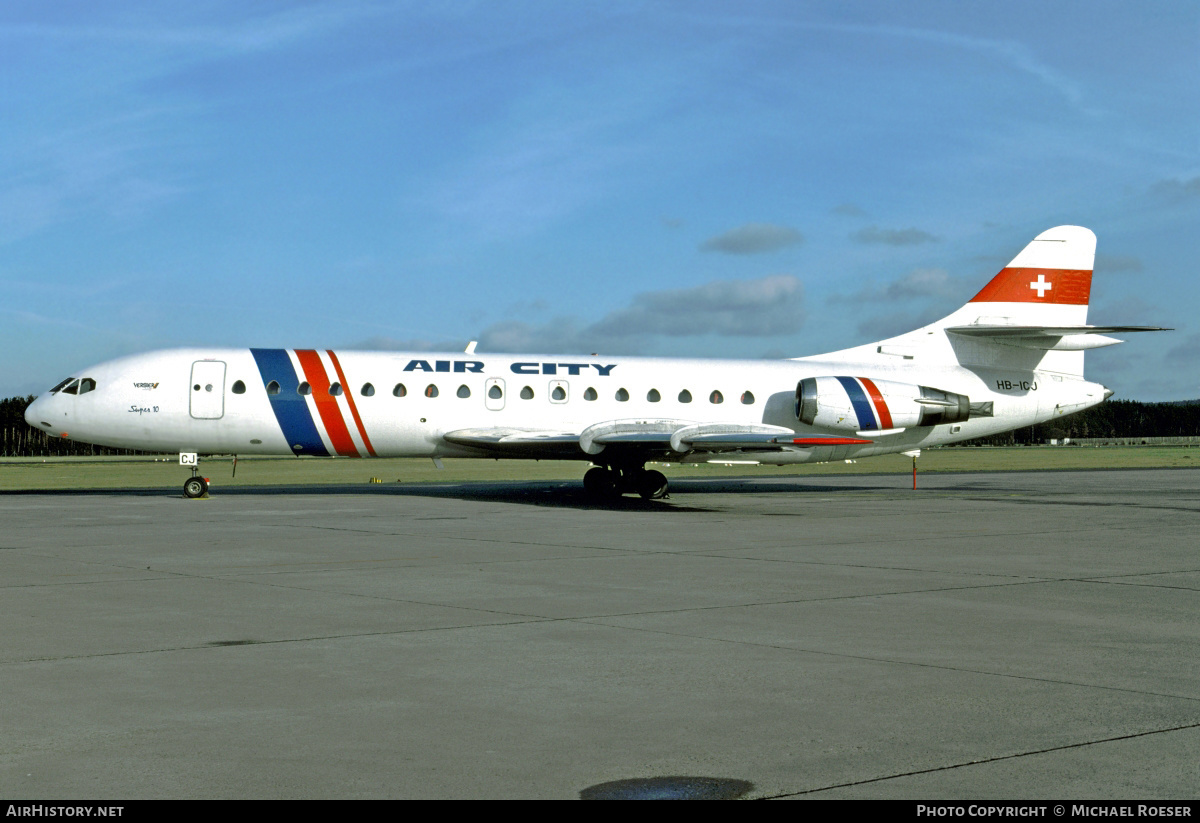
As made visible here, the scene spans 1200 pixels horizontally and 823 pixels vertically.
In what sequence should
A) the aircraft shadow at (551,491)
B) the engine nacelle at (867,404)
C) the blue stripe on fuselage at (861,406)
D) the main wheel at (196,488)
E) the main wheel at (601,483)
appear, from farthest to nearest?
the main wheel at (601,483)
the blue stripe on fuselage at (861,406)
the engine nacelle at (867,404)
the main wheel at (196,488)
the aircraft shadow at (551,491)

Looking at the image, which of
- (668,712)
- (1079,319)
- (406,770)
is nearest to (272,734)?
(406,770)

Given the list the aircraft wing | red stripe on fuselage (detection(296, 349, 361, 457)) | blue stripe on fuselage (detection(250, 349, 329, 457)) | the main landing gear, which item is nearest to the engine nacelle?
the aircraft wing

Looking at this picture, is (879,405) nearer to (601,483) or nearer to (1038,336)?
(1038,336)

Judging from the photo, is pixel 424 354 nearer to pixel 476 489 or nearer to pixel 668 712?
pixel 476 489

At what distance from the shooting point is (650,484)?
26.8 metres

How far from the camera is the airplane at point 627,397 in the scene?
25.9 metres

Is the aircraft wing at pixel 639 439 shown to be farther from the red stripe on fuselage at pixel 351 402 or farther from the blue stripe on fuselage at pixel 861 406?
the red stripe on fuselage at pixel 351 402

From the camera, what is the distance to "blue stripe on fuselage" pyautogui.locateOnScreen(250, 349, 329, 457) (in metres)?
25.8

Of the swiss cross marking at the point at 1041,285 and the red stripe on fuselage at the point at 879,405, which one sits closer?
the red stripe on fuselage at the point at 879,405

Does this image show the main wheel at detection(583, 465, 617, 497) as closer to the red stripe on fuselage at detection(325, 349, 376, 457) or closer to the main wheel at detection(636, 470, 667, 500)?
the main wheel at detection(636, 470, 667, 500)

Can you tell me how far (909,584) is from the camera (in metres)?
11.9

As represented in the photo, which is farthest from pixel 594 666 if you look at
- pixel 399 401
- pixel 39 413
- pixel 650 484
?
pixel 39 413

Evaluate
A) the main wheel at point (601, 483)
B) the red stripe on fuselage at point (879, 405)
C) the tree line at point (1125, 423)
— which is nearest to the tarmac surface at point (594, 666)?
the main wheel at point (601, 483)
